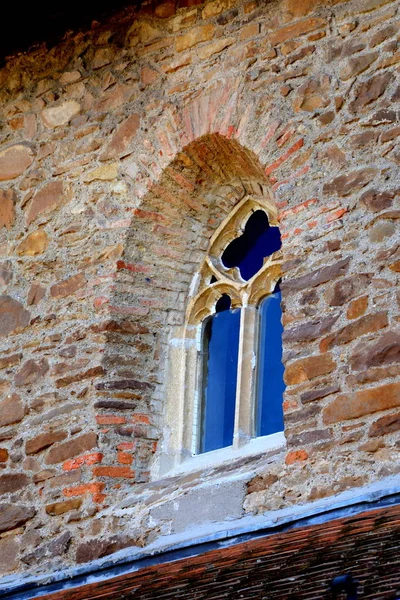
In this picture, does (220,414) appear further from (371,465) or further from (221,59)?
(221,59)

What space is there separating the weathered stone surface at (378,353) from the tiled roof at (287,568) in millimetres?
938

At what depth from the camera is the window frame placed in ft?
22.1

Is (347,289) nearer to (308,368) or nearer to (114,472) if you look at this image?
(308,368)

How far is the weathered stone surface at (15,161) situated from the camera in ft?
25.5

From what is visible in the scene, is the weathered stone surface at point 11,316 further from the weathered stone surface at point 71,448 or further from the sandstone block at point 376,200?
the sandstone block at point 376,200

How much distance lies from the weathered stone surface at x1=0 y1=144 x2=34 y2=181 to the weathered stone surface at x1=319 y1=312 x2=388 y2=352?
257cm

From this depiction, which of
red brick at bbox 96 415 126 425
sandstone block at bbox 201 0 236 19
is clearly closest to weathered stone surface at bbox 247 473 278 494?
red brick at bbox 96 415 126 425

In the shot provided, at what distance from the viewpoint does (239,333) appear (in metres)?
7.05

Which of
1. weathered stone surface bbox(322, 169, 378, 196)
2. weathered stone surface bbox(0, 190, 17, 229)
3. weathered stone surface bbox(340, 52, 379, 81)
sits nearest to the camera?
weathered stone surface bbox(322, 169, 378, 196)

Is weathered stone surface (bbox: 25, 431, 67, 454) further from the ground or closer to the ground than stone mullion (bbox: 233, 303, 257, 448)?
closer to the ground

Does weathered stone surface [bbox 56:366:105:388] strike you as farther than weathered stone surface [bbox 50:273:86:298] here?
No

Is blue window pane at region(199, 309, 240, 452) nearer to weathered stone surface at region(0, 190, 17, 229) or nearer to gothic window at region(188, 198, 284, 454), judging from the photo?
gothic window at region(188, 198, 284, 454)

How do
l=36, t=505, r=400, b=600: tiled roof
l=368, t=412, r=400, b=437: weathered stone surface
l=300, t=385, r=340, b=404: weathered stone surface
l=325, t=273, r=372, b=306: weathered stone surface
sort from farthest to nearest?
1. l=325, t=273, r=372, b=306: weathered stone surface
2. l=300, t=385, r=340, b=404: weathered stone surface
3. l=368, t=412, r=400, b=437: weathered stone surface
4. l=36, t=505, r=400, b=600: tiled roof

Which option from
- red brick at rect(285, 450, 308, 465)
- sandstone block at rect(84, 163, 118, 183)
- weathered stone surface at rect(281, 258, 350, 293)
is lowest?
red brick at rect(285, 450, 308, 465)
